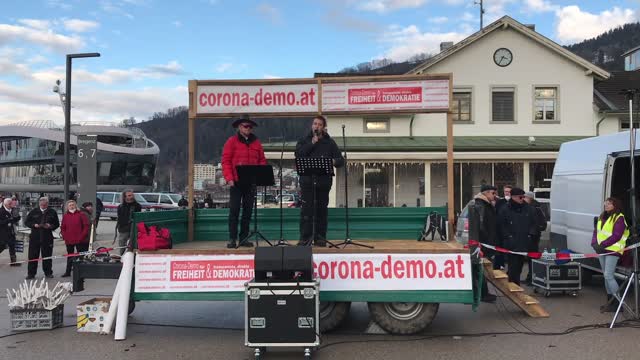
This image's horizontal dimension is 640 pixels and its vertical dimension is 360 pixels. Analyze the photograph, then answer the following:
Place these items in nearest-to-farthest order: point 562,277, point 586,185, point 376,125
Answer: point 562,277 → point 586,185 → point 376,125

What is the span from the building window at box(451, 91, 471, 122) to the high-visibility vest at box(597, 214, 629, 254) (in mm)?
17032

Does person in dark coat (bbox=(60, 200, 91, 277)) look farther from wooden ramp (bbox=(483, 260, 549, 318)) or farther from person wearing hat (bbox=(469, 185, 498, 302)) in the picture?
wooden ramp (bbox=(483, 260, 549, 318))

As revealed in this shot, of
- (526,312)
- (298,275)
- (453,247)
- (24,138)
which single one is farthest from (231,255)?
(24,138)

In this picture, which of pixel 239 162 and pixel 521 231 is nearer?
pixel 239 162

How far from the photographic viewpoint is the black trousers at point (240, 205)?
8000 mm

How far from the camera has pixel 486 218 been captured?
980 centimetres

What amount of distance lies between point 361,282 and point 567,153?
628 cm

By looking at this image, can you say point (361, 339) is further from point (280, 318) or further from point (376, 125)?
point (376, 125)

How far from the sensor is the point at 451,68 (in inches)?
990

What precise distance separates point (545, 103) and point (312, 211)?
67.1 ft

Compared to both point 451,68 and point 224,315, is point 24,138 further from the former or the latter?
point 224,315

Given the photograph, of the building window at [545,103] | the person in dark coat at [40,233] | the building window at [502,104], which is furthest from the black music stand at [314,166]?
the building window at [545,103]

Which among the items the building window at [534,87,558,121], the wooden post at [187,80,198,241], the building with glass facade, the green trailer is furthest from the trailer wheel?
the building with glass facade

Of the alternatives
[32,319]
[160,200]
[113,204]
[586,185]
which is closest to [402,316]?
[32,319]
